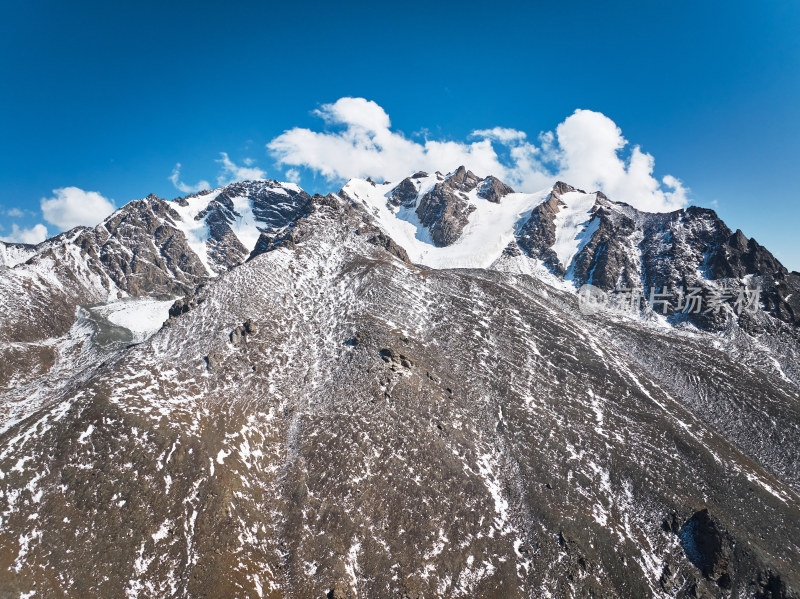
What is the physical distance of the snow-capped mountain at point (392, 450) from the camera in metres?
31.9

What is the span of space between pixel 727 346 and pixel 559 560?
82.0m

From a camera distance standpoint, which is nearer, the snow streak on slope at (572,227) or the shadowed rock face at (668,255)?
the shadowed rock face at (668,255)

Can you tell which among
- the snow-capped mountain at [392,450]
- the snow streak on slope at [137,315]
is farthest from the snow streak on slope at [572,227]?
the snow streak on slope at [137,315]

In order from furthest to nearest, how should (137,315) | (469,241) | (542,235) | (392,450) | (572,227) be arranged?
(469,241) < (572,227) < (542,235) < (137,315) < (392,450)

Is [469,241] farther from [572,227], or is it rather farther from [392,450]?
[392,450]

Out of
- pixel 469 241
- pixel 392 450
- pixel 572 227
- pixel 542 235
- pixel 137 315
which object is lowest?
pixel 392 450

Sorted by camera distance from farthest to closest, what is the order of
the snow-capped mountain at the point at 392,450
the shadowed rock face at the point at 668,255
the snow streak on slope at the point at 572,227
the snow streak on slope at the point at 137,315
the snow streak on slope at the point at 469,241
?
the snow streak on slope at the point at 469,241
the snow streak on slope at the point at 572,227
the snow streak on slope at the point at 137,315
the shadowed rock face at the point at 668,255
the snow-capped mountain at the point at 392,450

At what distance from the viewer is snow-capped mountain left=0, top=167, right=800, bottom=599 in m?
31.9

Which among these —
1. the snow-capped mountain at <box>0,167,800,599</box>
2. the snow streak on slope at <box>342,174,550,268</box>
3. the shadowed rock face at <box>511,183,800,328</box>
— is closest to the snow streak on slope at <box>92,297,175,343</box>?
the snow-capped mountain at <box>0,167,800,599</box>

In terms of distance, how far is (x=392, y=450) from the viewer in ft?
142

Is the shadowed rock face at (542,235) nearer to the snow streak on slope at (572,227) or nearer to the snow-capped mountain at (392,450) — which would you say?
the snow streak on slope at (572,227)

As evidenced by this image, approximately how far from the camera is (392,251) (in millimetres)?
106875

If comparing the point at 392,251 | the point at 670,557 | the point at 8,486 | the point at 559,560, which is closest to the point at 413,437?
the point at 559,560

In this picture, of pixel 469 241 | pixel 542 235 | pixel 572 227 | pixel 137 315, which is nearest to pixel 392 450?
pixel 137 315
